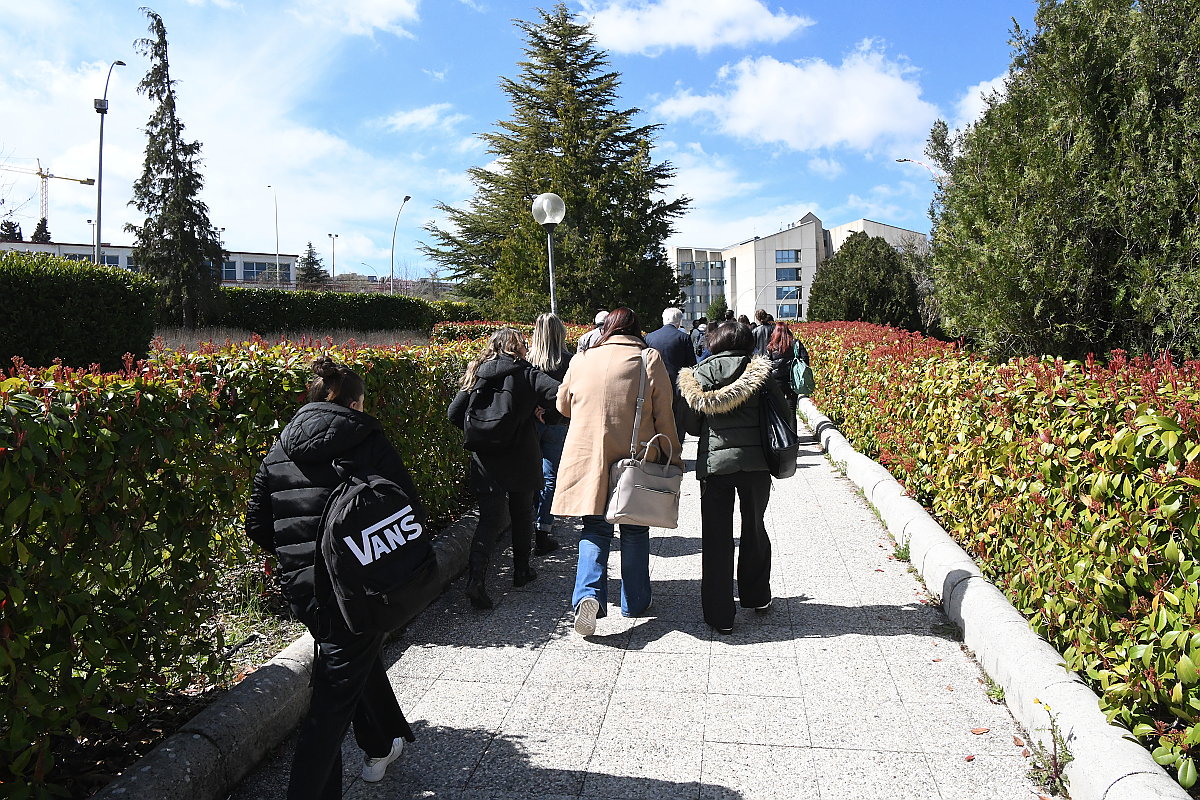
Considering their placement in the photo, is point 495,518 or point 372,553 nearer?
point 372,553

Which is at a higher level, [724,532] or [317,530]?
[317,530]

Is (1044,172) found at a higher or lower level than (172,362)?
higher

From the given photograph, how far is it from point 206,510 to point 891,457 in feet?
21.8

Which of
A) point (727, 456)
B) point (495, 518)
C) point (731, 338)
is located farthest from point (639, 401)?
point (495, 518)

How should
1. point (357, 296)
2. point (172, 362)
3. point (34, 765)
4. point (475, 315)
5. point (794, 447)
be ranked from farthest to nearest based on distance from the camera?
point (475, 315) → point (357, 296) → point (794, 447) → point (172, 362) → point (34, 765)

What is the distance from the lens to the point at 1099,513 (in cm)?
345

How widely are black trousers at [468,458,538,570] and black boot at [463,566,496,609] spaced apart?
0.03 m

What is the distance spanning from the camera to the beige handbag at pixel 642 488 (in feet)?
15.0

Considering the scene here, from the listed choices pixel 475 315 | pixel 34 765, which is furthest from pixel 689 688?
pixel 475 315

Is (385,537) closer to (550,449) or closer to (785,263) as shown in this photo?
(550,449)

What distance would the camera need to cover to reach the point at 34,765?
9.18 ft

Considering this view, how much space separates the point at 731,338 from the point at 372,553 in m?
2.89

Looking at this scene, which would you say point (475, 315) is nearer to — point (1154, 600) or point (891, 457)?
point (891, 457)

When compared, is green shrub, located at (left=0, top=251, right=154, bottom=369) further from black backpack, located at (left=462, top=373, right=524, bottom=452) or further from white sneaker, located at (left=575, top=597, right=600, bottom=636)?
white sneaker, located at (left=575, top=597, right=600, bottom=636)
